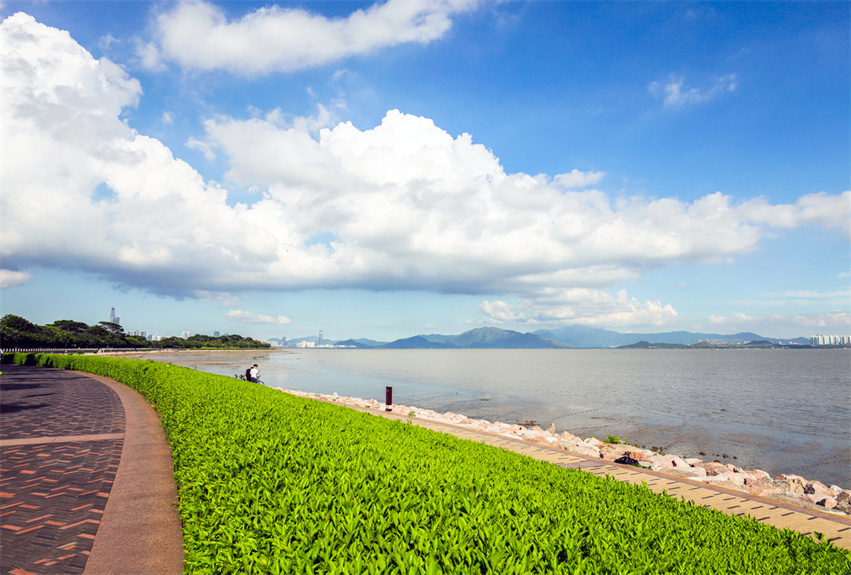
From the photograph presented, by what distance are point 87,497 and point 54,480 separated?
1204 mm

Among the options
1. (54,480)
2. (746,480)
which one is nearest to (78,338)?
(54,480)

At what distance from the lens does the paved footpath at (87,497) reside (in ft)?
14.1

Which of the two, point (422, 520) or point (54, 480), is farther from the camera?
point (54, 480)

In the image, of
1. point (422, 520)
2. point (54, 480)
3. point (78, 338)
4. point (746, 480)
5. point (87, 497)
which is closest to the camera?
point (422, 520)

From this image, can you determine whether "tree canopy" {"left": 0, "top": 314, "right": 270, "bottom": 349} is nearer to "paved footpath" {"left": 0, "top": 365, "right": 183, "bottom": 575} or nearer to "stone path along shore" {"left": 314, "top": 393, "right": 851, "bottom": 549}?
"paved footpath" {"left": 0, "top": 365, "right": 183, "bottom": 575}

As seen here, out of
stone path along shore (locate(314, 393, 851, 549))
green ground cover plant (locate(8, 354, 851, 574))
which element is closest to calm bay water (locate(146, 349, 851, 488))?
stone path along shore (locate(314, 393, 851, 549))

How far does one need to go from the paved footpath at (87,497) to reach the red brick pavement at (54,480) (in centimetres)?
1

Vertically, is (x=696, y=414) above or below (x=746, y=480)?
below

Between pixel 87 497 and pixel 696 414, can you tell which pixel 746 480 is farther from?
pixel 696 414

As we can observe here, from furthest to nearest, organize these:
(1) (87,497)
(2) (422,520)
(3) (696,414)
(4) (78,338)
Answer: (4) (78,338) → (3) (696,414) → (1) (87,497) → (2) (422,520)

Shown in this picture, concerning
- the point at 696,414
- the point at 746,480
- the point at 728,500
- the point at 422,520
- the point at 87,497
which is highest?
the point at 422,520

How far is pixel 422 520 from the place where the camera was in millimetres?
2527

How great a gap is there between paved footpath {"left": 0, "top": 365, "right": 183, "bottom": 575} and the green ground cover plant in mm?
854

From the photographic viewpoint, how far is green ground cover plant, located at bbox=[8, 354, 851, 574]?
223cm
